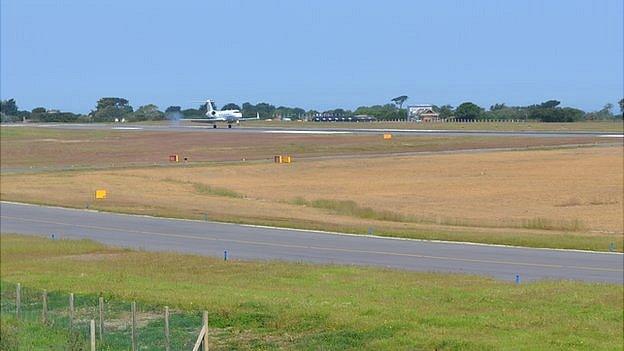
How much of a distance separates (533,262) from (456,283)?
23.5 ft

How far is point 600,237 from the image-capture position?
41.9m

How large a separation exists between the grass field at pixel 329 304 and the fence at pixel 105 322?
0.28 feet

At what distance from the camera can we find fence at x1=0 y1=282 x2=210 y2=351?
16.5m

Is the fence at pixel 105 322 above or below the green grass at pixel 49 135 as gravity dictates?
above

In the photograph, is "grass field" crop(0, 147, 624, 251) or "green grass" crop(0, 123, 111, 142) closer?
"grass field" crop(0, 147, 624, 251)

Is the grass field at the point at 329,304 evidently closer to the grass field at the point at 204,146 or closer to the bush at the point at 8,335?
the bush at the point at 8,335

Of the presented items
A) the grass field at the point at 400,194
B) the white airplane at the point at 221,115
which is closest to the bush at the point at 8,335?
the grass field at the point at 400,194

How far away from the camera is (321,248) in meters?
38.2

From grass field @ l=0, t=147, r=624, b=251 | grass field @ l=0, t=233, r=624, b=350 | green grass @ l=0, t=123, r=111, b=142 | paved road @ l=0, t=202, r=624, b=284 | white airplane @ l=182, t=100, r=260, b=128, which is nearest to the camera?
grass field @ l=0, t=233, r=624, b=350

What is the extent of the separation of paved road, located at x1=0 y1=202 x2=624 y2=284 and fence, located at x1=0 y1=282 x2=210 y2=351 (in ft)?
39.9

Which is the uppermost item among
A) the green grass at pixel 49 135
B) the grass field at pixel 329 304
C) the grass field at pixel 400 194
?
the grass field at pixel 329 304

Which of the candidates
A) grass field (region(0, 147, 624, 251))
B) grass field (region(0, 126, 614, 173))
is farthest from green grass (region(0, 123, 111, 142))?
grass field (region(0, 147, 624, 251))

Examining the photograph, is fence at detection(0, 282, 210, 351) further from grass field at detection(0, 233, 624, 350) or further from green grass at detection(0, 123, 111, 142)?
green grass at detection(0, 123, 111, 142)

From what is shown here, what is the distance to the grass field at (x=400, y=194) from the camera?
156ft
